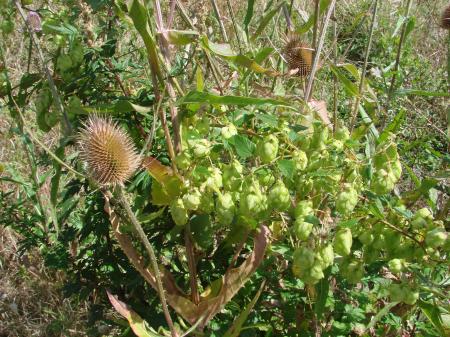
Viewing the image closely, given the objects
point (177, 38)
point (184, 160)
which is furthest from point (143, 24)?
point (184, 160)

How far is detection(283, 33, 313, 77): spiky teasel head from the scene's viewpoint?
5.47ft

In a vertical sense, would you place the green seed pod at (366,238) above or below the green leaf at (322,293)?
above

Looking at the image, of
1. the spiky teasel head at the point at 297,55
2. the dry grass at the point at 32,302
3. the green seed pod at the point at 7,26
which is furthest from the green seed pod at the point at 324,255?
the dry grass at the point at 32,302

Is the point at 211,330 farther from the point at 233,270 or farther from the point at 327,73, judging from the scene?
the point at 327,73

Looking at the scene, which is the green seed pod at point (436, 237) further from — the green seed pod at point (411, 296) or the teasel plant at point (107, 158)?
the teasel plant at point (107, 158)

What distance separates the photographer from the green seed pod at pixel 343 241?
116 centimetres

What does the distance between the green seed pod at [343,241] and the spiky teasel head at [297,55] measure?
24.8 inches

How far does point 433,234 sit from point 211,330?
696 mm

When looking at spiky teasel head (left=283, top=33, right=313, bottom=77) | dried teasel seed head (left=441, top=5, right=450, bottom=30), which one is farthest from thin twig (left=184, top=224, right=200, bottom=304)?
dried teasel seed head (left=441, top=5, right=450, bottom=30)

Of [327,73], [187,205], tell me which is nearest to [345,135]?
[187,205]

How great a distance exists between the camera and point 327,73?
338 cm

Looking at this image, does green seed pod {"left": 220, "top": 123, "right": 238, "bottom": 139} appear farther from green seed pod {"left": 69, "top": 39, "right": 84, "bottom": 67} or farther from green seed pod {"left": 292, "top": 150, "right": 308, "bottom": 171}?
green seed pod {"left": 69, "top": 39, "right": 84, "bottom": 67}

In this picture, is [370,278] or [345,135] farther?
[370,278]

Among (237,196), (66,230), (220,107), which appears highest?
(220,107)
